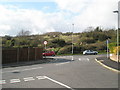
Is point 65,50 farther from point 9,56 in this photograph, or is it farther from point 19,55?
point 9,56

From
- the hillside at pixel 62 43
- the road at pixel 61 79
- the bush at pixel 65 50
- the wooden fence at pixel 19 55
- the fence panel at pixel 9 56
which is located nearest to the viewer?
the road at pixel 61 79

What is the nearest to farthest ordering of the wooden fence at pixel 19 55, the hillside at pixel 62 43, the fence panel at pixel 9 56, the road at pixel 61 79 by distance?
1. the road at pixel 61 79
2. the fence panel at pixel 9 56
3. the wooden fence at pixel 19 55
4. the hillside at pixel 62 43

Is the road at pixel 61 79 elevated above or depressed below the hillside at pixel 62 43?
below

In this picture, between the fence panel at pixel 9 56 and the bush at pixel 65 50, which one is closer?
the fence panel at pixel 9 56

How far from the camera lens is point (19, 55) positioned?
23109mm

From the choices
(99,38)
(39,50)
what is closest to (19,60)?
(39,50)

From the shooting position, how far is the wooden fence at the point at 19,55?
832 inches

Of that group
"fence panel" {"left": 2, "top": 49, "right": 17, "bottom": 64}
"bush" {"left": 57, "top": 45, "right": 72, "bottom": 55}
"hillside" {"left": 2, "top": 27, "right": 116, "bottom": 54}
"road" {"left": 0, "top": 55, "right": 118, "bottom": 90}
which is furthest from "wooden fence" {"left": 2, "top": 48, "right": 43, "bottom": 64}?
"bush" {"left": 57, "top": 45, "right": 72, "bottom": 55}

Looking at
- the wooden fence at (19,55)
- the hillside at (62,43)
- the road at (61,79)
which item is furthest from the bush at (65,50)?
the road at (61,79)

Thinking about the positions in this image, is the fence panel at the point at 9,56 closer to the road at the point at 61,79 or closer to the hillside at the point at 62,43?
the road at the point at 61,79

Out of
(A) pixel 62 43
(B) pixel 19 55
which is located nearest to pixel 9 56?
(B) pixel 19 55

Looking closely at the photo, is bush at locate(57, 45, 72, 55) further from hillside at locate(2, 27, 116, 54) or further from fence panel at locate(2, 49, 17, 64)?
fence panel at locate(2, 49, 17, 64)

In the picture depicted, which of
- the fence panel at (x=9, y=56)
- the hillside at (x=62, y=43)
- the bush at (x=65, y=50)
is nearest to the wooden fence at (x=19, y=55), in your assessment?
the fence panel at (x=9, y=56)

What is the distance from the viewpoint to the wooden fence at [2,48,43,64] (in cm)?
2112
